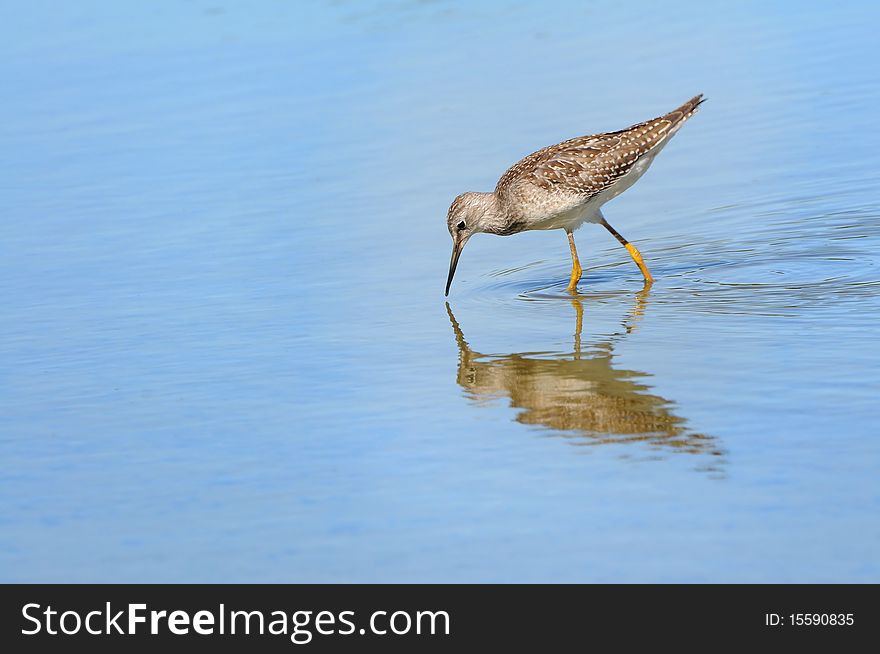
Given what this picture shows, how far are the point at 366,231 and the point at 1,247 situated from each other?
3220mm

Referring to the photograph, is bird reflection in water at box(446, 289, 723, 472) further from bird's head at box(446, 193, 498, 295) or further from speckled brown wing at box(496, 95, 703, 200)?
speckled brown wing at box(496, 95, 703, 200)

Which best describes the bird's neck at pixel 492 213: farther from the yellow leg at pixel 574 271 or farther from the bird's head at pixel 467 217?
the yellow leg at pixel 574 271

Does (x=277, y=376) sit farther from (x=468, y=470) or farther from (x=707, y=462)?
(x=707, y=462)

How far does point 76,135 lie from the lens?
15641 millimetres

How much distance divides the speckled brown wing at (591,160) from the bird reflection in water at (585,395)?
6.03ft

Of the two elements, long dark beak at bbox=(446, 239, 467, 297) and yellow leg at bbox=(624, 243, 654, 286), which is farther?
long dark beak at bbox=(446, 239, 467, 297)

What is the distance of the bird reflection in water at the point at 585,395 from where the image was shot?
7418 mm

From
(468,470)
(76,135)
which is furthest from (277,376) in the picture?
(76,135)

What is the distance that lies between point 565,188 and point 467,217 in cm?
82

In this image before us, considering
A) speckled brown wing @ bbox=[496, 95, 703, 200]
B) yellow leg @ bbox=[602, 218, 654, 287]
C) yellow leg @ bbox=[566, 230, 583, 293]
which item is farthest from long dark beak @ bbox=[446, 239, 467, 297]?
yellow leg @ bbox=[602, 218, 654, 287]

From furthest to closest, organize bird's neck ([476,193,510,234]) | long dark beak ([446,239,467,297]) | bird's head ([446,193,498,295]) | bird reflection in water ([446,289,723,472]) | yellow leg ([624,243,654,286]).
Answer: bird's neck ([476,193,510,234]) < bird's head ([446,193,498,295]) < long dark beak ([446,239,467,297]) < yellow leg ([624,243,654,286]) < bird reflection in water ([446,289,723,472])

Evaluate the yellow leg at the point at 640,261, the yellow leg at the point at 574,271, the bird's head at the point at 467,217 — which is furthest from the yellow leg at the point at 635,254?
the bird's head at the point at 467,217

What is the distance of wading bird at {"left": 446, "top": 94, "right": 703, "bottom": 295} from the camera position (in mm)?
11422

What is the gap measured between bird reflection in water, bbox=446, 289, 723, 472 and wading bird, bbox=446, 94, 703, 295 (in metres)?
1.66
